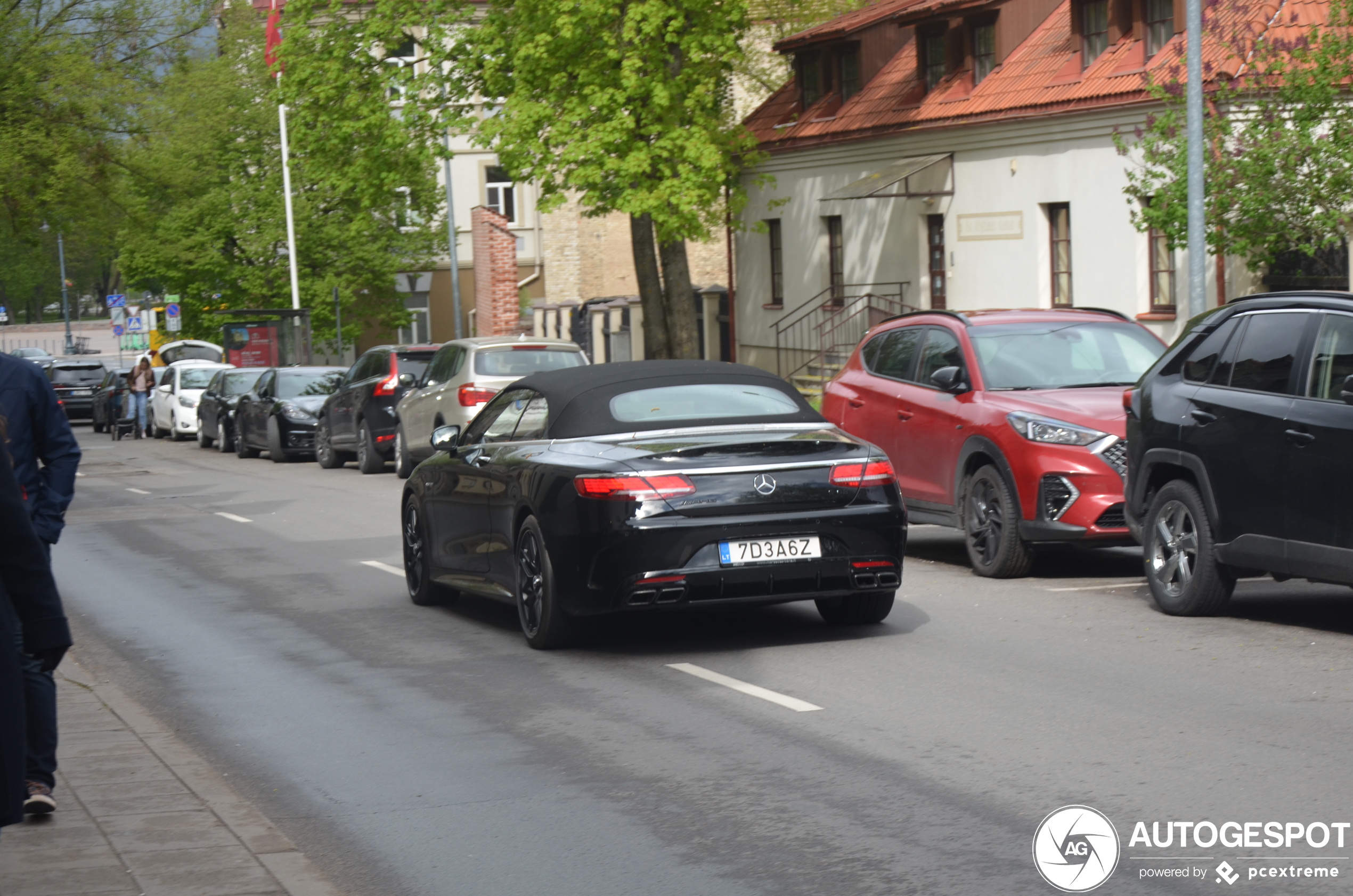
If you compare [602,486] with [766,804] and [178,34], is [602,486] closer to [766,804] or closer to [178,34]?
[766,804]

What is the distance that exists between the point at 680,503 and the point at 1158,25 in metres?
21.3

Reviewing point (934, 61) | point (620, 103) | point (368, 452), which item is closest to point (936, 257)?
point (934, 61)

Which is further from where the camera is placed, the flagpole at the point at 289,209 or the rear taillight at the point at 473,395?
the flagpole at the point at 289,209

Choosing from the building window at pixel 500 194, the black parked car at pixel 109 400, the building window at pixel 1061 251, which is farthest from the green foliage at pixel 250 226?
the building window at pixel 1061 251

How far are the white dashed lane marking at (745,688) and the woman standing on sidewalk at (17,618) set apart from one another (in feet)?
13.1

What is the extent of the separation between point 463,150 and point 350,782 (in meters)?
61.4

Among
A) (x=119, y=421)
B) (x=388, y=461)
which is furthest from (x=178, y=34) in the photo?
(x=388, y=461)

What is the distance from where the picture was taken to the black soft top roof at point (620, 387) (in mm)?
9617

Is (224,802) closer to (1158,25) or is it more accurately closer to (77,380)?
(1158,25)

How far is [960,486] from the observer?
485 inches

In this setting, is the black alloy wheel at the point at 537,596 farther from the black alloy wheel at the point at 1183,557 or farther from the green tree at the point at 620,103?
the green tree at the point at 620,103

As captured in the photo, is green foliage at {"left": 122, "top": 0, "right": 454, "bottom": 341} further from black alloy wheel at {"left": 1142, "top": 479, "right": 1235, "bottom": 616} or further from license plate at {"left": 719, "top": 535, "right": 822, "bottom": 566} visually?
license plate at {"left": 719, "top": 535, "right": 822, "bottom": 566}

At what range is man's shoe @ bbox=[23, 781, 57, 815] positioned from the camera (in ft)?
19.7

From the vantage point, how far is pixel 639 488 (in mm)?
8984
